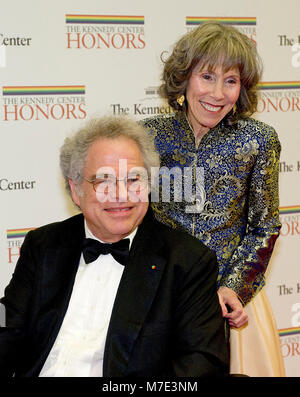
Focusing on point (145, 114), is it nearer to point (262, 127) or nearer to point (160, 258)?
point (262, 127)

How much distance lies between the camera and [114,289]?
6.69 feet

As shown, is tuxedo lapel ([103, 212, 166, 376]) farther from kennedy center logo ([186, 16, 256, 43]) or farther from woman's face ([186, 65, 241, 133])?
kennedy center logo ([186, 16, 256, 43])

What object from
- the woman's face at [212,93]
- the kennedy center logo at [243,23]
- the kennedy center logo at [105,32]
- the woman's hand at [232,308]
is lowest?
the woman's hand at [232,308]

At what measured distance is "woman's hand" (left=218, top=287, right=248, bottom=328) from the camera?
226cm

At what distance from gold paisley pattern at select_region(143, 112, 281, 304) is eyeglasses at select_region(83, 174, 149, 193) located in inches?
16.9

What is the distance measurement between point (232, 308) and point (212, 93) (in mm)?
883

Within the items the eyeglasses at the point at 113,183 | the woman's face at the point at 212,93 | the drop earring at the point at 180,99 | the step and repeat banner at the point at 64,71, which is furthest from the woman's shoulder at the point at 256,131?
the step and repeat banner at the point at 64,71

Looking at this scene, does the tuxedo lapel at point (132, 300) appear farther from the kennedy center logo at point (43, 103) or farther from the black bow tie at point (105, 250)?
the kennedy center logo at point (43, 103)

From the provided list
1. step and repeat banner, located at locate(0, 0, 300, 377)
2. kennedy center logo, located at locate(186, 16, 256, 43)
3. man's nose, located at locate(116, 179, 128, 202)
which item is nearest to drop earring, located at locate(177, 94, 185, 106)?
man's nose, located at locate(116, 179, 128, 202)

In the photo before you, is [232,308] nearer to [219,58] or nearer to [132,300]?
[132,300]

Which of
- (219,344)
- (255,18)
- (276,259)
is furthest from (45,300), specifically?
(255,18)

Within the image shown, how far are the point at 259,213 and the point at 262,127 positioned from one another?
367 mm

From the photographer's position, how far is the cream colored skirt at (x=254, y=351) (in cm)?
244

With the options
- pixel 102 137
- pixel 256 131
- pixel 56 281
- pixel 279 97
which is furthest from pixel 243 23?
pixel 56 281
